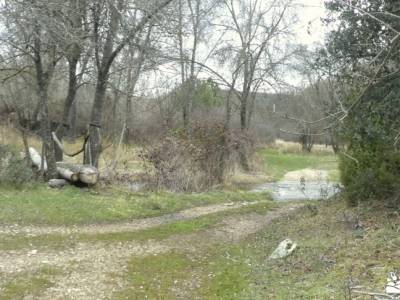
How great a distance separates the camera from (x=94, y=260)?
6820mm

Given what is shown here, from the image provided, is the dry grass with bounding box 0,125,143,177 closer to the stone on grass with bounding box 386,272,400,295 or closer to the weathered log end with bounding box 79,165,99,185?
the weathered log end with bounding box 79,165,99,185

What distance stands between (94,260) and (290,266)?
9.07 feet

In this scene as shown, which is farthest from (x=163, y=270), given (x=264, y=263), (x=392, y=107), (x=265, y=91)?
(x=265, y=91)

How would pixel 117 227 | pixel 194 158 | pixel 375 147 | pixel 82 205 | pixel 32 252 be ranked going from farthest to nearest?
pixel 194 158 < pixel 82 205 < pixel 117 227 < pixel 375 147 < pixel 32 252

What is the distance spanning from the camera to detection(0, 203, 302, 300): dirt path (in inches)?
226

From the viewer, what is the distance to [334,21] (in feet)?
27.4

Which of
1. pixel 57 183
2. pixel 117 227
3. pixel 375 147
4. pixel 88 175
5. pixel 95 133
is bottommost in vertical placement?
pixel 117 227

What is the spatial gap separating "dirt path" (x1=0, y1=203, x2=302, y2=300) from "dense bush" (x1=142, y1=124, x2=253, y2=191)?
4.97 metres

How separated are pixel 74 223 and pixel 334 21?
597 cm

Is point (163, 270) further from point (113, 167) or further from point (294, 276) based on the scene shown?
point (113, 167)

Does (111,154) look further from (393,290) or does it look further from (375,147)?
(393,290)

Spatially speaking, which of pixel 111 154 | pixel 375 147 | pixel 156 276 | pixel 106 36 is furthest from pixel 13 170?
pixel 111 154

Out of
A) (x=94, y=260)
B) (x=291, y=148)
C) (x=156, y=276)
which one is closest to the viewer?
(x=156, y=276)

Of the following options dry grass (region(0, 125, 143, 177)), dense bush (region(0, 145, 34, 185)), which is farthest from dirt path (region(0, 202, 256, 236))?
dry grass (region(0, 125, 143, 177))
